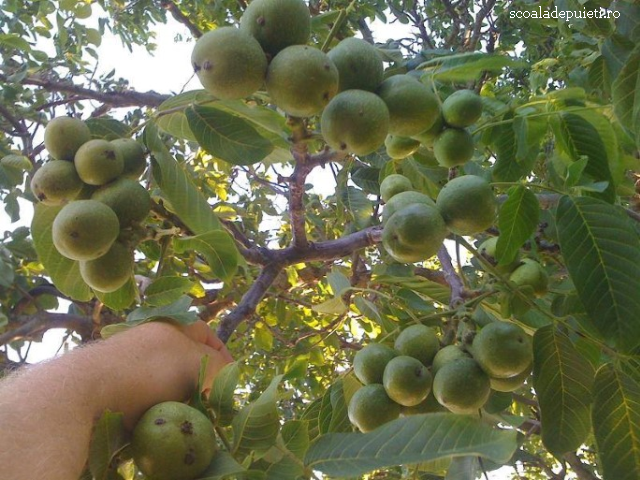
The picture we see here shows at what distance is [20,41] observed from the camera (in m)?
2.82

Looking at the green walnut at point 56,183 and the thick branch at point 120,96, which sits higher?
the green walnut at point 56,183

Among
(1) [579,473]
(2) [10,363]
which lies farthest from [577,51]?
(2) [10,363]

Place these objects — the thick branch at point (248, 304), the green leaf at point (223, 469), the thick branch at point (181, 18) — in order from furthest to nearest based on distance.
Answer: the thick branch at point (181, 18)
the thick branch at point (248, 304)
the green leaf at point (223, 469)

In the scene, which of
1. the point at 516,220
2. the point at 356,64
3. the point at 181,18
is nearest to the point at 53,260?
the point at 356,64

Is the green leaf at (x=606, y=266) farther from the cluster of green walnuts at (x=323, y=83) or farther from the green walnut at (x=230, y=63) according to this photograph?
the green walnut at (x=230, y=63)

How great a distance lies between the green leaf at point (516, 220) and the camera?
4.90ft

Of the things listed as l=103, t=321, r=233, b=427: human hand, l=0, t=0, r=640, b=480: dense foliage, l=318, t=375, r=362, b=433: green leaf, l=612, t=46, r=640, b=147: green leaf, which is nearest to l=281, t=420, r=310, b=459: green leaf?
l=0, t=0, r=640, b=480: dense foliage

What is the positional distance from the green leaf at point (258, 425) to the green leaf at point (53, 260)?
82 cm

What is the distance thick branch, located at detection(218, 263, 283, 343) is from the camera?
6.42 feet

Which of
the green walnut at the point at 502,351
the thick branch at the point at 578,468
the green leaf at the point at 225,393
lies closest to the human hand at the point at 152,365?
the green leaf at the point at 225,393

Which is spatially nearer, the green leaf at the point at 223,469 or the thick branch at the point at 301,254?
the green leaf at the point at 223,469

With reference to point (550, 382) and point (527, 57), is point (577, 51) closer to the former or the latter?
point (550, 382)

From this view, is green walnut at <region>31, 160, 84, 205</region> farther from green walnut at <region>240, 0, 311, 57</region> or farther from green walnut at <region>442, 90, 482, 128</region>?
green walnut at <region>442, 90, 482, 128</region>

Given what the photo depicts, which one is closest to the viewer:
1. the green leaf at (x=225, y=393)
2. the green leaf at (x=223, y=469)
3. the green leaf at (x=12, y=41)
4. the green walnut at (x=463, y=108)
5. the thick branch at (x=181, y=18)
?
the green leaf at (x=223, y=469)
